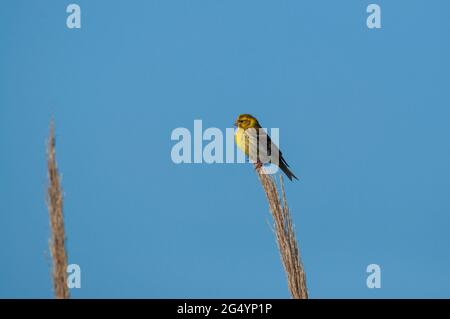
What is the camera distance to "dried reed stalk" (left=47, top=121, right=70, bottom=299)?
3209 millimetres

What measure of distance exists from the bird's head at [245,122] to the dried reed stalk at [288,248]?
606cm

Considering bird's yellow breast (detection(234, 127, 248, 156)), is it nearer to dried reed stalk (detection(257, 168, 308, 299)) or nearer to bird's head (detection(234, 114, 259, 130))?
bird's head (detection(234, 114, 259, 130))

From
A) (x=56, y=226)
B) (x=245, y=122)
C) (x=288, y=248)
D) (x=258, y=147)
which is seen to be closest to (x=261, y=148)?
(x=258, y=147)

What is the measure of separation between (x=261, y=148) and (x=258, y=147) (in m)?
0.05

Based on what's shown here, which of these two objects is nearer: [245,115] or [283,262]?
[283,262]

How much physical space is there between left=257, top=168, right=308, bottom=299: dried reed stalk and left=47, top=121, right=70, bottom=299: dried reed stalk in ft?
5.34

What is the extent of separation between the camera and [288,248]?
4.38 meters

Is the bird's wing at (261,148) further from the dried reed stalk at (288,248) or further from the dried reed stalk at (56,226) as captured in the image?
the dried reed stalk at (56,226)

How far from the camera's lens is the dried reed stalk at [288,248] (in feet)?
14.0
